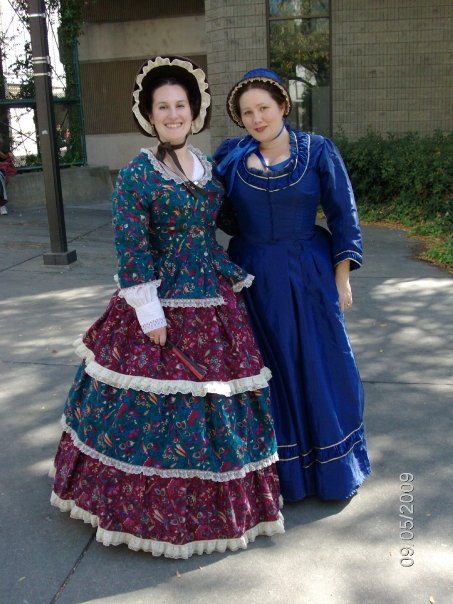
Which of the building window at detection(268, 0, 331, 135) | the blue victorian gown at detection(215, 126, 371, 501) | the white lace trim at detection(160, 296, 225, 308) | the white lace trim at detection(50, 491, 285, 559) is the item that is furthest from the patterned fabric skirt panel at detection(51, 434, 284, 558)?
the building window at detection(268, 0, 331, 135)

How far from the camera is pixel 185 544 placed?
2721 mm

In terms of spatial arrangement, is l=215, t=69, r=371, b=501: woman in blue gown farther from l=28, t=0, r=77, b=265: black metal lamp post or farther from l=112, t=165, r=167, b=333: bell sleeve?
l=28, t=0, r=77, b=265: black metal lamp post

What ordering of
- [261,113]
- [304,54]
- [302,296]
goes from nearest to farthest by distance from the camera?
[261,113]
[302,296]
[304,54]

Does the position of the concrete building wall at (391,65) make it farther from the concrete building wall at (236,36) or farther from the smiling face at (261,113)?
the smiling face at (261,113)

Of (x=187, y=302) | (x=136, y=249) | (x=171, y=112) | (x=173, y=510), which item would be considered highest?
(x=171, y=112)

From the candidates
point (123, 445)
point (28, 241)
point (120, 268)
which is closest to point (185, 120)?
point (120, 268)

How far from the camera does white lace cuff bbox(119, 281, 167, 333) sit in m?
2.69

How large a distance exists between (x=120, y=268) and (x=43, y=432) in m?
1.46

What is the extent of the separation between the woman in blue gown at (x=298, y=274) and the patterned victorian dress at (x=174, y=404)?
16cm

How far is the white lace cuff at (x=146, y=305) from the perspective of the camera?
2.69m

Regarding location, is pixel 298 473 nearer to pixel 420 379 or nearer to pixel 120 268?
pixel 120 268

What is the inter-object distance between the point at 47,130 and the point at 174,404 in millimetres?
4942

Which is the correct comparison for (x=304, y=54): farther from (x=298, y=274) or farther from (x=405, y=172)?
(x=298, y=274)

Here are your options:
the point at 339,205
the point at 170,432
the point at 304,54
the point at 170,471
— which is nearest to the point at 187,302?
the point at 170,432
